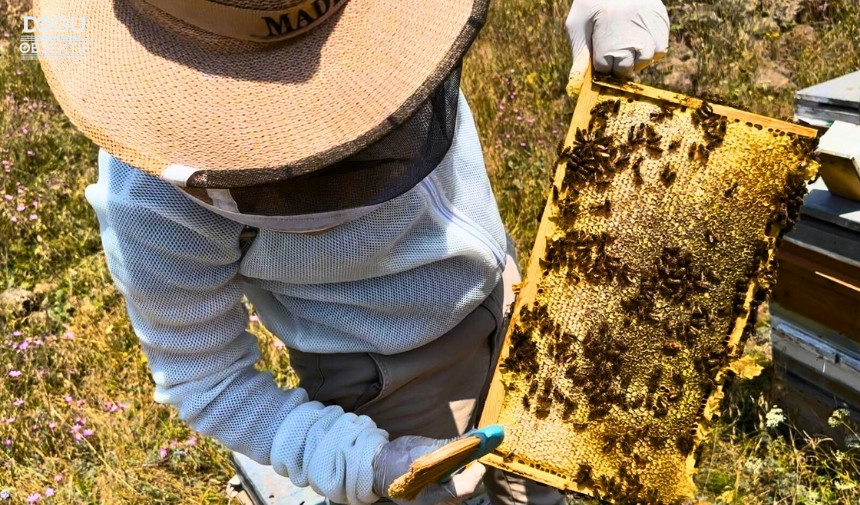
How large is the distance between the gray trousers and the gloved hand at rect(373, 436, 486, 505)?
10.9 inches

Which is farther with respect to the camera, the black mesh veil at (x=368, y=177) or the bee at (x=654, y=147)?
the bee at (x=654, y=147)

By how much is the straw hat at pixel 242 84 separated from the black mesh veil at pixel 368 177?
0.51 ft

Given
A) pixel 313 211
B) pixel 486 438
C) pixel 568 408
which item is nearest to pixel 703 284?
pixel 568 408

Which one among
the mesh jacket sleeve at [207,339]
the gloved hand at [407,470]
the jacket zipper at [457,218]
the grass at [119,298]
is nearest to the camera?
the mesh jacket sleeve at [207,339]

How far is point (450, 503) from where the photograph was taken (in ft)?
6.41

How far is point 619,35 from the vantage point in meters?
1.96

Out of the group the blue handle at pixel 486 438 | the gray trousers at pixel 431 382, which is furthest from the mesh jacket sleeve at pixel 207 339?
the blue handle at pixel 486 438

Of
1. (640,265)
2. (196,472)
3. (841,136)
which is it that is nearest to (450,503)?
(640,265)

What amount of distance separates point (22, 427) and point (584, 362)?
3066 mm

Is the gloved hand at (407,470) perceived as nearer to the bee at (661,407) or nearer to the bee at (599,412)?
the bee at (599,412)

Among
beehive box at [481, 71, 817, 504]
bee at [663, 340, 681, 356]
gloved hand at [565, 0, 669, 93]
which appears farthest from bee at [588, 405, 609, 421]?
gloved hand at [565, 0, 669, 93]

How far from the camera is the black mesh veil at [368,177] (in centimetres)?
153

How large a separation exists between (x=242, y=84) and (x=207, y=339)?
0.78 metres

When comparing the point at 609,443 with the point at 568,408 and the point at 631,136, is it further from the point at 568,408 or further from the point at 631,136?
the point at 631,136
